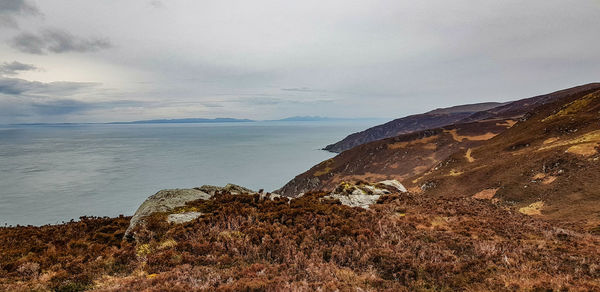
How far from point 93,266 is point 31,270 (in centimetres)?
227

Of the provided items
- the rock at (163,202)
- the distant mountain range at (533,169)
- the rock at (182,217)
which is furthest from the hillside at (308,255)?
the distant mountain range at (533,169)

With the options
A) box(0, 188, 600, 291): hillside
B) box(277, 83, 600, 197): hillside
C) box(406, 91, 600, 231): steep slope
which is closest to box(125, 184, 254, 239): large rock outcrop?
box(0, 188, 600, 291): hillside

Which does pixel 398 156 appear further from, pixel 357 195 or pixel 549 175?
pixel 357 195

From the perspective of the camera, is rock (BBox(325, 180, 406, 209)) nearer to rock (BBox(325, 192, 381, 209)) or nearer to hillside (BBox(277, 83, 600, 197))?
rock (BBox(325, 192, 381, 209))

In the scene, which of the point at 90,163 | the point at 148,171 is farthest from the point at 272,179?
the point at 90,163

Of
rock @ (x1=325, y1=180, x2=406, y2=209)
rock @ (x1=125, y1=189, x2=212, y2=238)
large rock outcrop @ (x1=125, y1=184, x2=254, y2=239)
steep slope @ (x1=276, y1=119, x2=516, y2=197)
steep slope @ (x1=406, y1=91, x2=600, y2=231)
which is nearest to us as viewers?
large rock outcrop @ (x1=125, y1=184, x2=254, y2=239)

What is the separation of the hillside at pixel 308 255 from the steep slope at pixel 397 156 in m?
98.3

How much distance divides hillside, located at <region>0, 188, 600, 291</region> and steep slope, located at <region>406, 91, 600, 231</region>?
18130 mm

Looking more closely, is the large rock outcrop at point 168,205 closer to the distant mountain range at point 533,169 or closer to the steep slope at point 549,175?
the distant mountain range at point 533,169

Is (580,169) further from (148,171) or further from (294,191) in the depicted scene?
(148,171)

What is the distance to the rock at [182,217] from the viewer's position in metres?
13.9

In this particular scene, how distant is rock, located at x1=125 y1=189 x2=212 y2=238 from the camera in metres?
14.2

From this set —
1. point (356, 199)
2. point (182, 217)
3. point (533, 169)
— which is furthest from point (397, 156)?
point (182, 217)

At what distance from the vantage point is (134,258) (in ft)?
35.7
